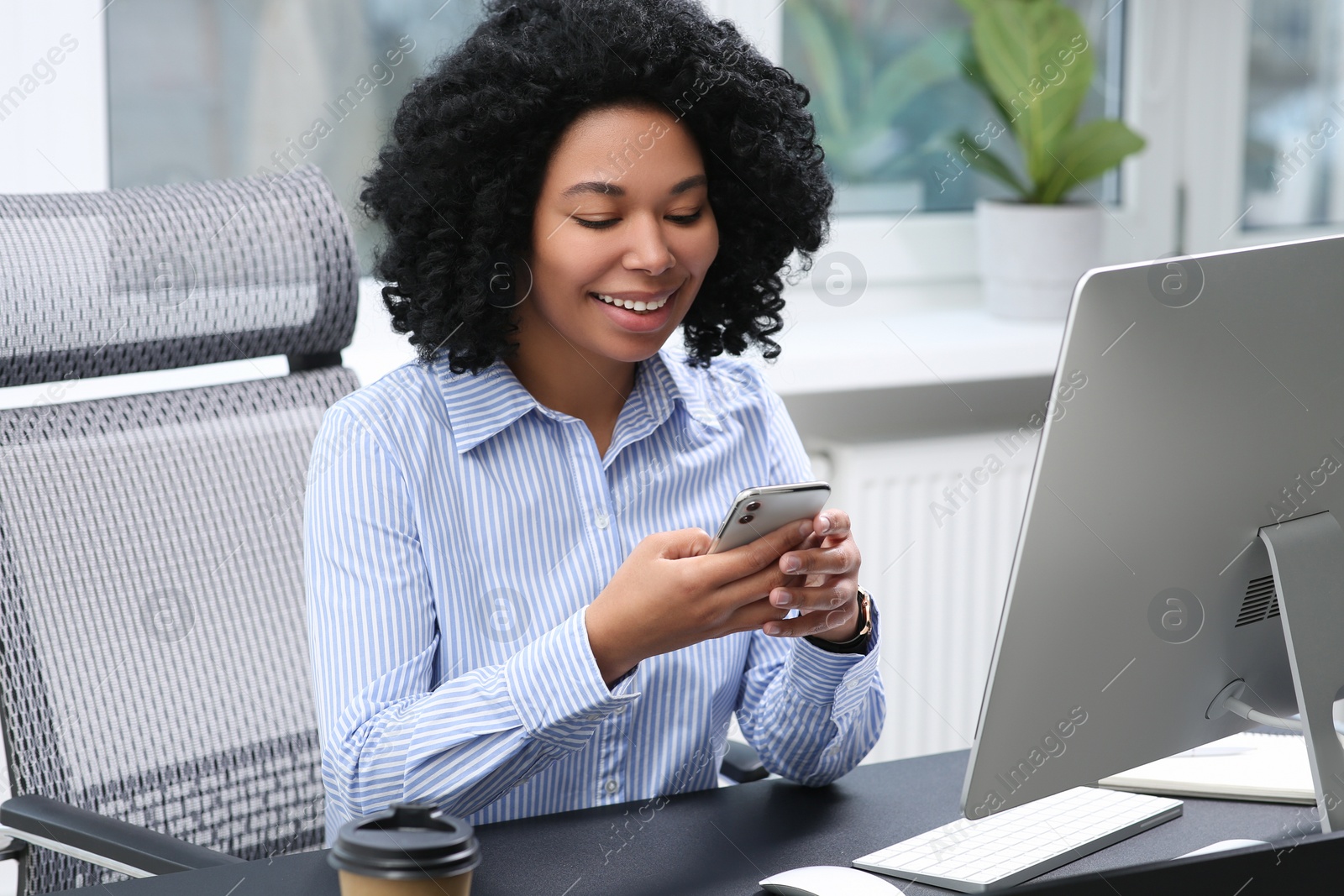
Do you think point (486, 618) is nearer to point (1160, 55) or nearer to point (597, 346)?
point (597, 346)

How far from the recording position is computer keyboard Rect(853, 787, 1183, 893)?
0.91m

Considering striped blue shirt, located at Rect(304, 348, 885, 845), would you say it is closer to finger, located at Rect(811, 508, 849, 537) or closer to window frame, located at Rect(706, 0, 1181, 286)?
finger, located at Rect(811, 508, 849, 537)

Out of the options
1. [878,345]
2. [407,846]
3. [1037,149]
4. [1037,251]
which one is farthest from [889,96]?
[407,846]

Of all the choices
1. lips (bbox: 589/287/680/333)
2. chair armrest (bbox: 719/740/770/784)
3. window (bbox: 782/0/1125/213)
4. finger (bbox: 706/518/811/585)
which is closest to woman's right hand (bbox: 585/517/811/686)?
finger (bbox: 706/518/811/585)

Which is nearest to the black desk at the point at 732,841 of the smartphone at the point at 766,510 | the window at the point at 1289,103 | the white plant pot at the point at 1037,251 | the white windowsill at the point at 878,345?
the smartphone at the point at 766,510

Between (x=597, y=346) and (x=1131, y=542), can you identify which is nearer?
(x=1131, y=542)

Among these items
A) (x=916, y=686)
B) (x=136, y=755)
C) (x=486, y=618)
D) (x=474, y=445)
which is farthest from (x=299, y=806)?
(x=916, y=686)

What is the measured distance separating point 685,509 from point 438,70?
1.52 ft

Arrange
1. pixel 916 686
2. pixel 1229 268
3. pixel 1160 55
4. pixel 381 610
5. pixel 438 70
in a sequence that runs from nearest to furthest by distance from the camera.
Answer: pixel 1229 268, pixel 381 610, pixel 438 70, pixel 916 686, pixel 1160 55

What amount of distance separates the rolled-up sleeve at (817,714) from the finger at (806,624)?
0.29 feet

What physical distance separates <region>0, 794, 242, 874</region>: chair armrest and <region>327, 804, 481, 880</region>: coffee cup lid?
0.36 meters

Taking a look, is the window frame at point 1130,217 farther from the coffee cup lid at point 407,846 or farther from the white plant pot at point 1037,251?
the coffee cup lid at point 407,846

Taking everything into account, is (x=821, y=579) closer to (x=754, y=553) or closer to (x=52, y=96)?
(x=754, y=553)

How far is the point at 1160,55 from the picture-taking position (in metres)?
2.69
